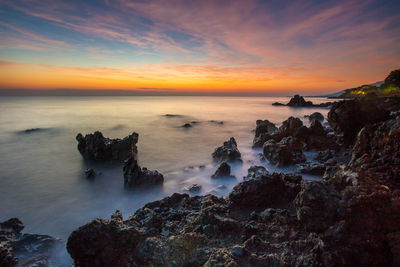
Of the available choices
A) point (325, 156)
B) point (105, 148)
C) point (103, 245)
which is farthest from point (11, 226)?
point (325, 156)

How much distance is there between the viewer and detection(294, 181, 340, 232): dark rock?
→ 2.79 meters

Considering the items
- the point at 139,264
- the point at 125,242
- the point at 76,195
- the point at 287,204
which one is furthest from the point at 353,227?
the point at 76,195

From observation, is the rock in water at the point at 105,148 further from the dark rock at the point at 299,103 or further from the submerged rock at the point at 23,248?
the dark rock at the point at 299,103

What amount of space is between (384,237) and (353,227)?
1.01 feet

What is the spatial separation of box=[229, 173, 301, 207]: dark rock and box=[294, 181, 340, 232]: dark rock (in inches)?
48.7

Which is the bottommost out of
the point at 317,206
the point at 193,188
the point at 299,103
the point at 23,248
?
the point at 23,248

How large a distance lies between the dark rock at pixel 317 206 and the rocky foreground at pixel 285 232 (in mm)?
12

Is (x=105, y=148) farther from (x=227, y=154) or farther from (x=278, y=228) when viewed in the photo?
(x=278, y=228)

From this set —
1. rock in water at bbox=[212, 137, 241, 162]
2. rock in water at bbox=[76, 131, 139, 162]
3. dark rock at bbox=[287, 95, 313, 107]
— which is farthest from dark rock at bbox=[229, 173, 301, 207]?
dark rock at bbox=[287, 95, 313, 107]

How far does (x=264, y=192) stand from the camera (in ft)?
14.3

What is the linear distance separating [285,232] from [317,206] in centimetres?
67

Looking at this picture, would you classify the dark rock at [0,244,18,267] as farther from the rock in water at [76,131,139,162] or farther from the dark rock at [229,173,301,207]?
the rock in water at [76,131,139,162]

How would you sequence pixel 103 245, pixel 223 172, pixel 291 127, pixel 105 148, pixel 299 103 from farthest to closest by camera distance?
pixel 299 103 → pixel 291 127 → pixel 105 148 → pixel 223 172 → pixel 103 245

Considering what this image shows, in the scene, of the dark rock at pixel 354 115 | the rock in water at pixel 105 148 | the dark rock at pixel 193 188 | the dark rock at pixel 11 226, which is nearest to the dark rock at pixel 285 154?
the dark rock at pixel 354 115
